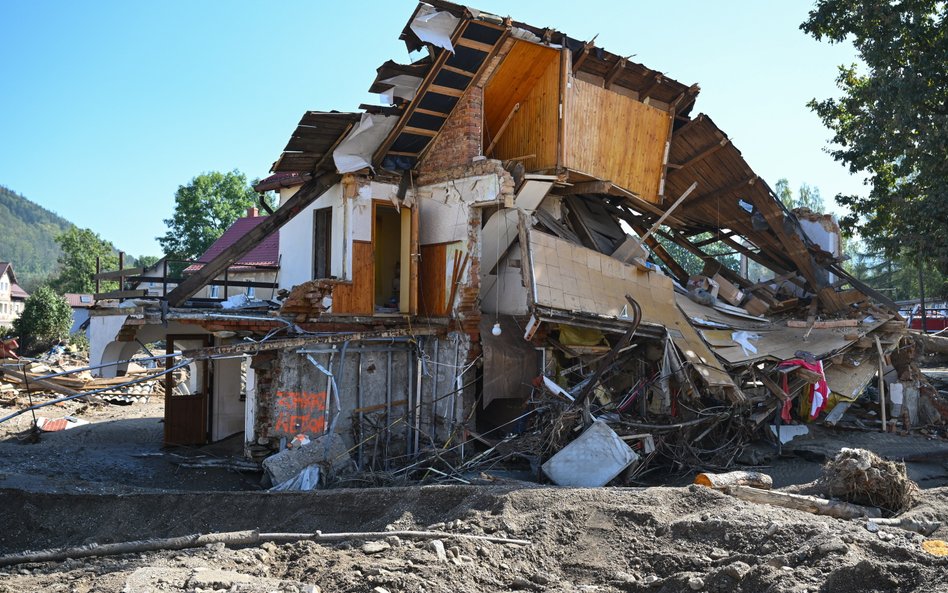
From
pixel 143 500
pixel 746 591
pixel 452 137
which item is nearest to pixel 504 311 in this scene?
pixel 452 137

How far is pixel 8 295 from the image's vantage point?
248 feet

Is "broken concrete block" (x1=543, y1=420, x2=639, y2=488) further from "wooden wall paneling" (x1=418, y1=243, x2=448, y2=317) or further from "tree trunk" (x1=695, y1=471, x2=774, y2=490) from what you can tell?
"wooden wall paneling" (x1=418, y1=243, x2=448, y2=317)

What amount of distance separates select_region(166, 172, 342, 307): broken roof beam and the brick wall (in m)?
2.00

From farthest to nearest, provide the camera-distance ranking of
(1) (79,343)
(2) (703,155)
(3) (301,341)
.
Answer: (1) (79,343)
(2) (703,155)
(3) (301,341)

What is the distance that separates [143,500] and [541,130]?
9.57 metres

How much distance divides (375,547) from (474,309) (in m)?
6.11

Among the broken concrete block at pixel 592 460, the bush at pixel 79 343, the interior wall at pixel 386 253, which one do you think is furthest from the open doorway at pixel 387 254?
the bush at pixel 79 343

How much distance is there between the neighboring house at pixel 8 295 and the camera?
73625 millimetres

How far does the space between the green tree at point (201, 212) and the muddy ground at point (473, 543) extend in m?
36.0

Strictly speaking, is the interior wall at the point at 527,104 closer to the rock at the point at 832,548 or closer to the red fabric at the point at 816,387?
the red fabric at the point at 816,387

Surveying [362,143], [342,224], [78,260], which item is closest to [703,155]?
[362,143]

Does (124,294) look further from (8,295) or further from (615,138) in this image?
(8,295)

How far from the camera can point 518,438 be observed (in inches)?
458

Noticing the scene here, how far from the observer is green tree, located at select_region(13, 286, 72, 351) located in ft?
122
